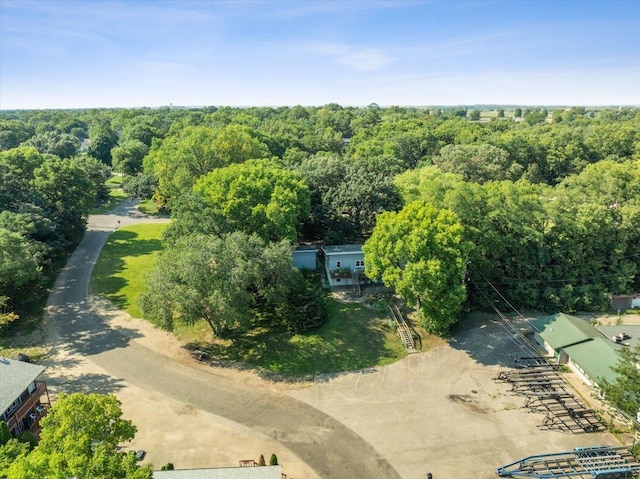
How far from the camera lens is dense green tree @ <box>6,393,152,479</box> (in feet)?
45.8

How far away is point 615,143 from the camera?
75.8 m

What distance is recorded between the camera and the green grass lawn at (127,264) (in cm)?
3984

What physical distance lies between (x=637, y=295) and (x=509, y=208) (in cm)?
1421

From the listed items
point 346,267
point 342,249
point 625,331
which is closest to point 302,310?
point 346,267

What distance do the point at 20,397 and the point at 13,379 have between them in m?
1.04

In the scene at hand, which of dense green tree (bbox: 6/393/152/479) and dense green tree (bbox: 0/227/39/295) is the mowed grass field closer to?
dense green tree (bbox: 0/227/39/295)

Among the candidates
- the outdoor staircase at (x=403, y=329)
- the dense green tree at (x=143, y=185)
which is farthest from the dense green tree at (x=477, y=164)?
the dense green tree at (x=143, y=185)

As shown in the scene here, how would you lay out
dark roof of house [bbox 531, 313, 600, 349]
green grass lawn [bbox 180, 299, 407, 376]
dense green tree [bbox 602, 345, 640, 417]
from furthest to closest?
dark roof of house [bbox 531, 313, 600, 349], green grass lawn [bbox 180, 299, 407, 376], dense green tree [bbox 602, 345, 640, 417]

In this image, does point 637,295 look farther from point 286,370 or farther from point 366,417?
point 286,370

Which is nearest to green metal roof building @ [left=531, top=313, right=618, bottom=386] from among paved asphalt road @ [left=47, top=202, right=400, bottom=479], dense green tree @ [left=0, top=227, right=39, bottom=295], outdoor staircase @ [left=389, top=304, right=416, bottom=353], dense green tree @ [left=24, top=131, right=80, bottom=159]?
outdoor staircase @ [left=389, top=304, right=416, bottom=353]

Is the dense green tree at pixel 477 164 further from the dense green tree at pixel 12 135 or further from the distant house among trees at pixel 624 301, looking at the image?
the dense green tree at pixel 12 135

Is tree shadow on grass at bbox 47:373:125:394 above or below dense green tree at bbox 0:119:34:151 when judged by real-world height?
below

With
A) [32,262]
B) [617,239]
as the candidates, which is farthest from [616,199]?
[32,262]

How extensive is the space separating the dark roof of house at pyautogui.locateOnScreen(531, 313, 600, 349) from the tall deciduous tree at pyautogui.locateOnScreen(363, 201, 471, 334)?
713 centimetres
